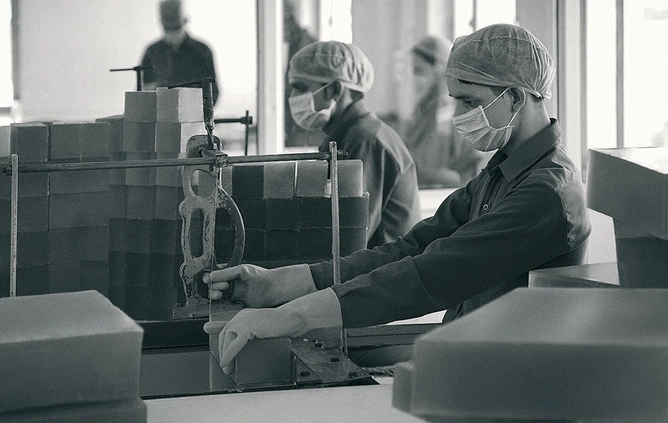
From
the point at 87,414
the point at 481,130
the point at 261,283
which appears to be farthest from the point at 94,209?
the point at 87,414

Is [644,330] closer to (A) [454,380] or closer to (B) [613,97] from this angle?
(A) [454,380]

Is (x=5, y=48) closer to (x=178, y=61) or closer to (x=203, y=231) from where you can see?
(x=178, y=61)

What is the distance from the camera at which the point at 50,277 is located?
228 centimetres

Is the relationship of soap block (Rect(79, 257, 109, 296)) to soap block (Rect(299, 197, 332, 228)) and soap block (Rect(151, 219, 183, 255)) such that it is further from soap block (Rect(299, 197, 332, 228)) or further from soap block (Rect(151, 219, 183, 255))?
soap block (Rect(299, 197, 332, 228))

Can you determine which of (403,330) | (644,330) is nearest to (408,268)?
(403,330)

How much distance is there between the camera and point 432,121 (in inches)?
208

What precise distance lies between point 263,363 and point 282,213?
1.68ft

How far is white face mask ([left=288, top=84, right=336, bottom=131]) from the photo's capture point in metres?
3.56

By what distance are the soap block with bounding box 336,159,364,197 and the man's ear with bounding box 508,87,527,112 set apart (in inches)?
15.4

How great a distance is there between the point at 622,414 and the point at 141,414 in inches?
25.1

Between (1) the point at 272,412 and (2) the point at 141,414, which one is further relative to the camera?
(1) the point at 272,412

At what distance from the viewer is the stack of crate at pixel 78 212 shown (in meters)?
2.27

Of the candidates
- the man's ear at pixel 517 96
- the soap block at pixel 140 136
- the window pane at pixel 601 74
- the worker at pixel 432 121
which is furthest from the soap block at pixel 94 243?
the window pane at pixel 601 74

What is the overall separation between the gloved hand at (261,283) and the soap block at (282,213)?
110 mm
